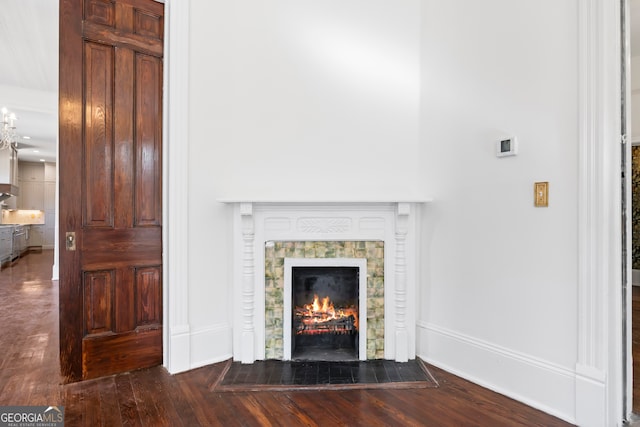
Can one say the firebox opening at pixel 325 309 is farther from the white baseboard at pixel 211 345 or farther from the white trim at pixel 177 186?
the white trim at pixel 177 186

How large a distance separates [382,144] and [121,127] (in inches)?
75.1

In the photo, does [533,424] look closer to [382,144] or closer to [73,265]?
[382,144]

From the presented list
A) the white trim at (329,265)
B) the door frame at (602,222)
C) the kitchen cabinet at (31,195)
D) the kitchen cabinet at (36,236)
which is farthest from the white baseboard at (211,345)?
the kitchen cabinet at (31,195)

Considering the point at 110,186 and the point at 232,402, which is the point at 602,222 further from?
the point at 110,186

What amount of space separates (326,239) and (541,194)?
4.70ft

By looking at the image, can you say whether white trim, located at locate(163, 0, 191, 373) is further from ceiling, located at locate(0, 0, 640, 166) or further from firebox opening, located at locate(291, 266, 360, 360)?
ceiling, located at locate(0, 0, 640, 166)

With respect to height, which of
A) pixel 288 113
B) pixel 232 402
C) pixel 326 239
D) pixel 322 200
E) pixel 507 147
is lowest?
pixel 232 402

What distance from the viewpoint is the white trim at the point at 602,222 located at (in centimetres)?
190

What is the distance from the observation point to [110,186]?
254 cm

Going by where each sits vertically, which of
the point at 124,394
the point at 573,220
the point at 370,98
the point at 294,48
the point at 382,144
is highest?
the point at 294,48

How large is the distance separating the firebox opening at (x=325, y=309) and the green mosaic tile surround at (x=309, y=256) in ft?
0.38

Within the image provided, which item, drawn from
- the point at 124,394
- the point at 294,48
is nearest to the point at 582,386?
the point at 124,394

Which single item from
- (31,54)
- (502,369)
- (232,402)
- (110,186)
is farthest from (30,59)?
(502,369)

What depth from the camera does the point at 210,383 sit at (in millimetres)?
2434
